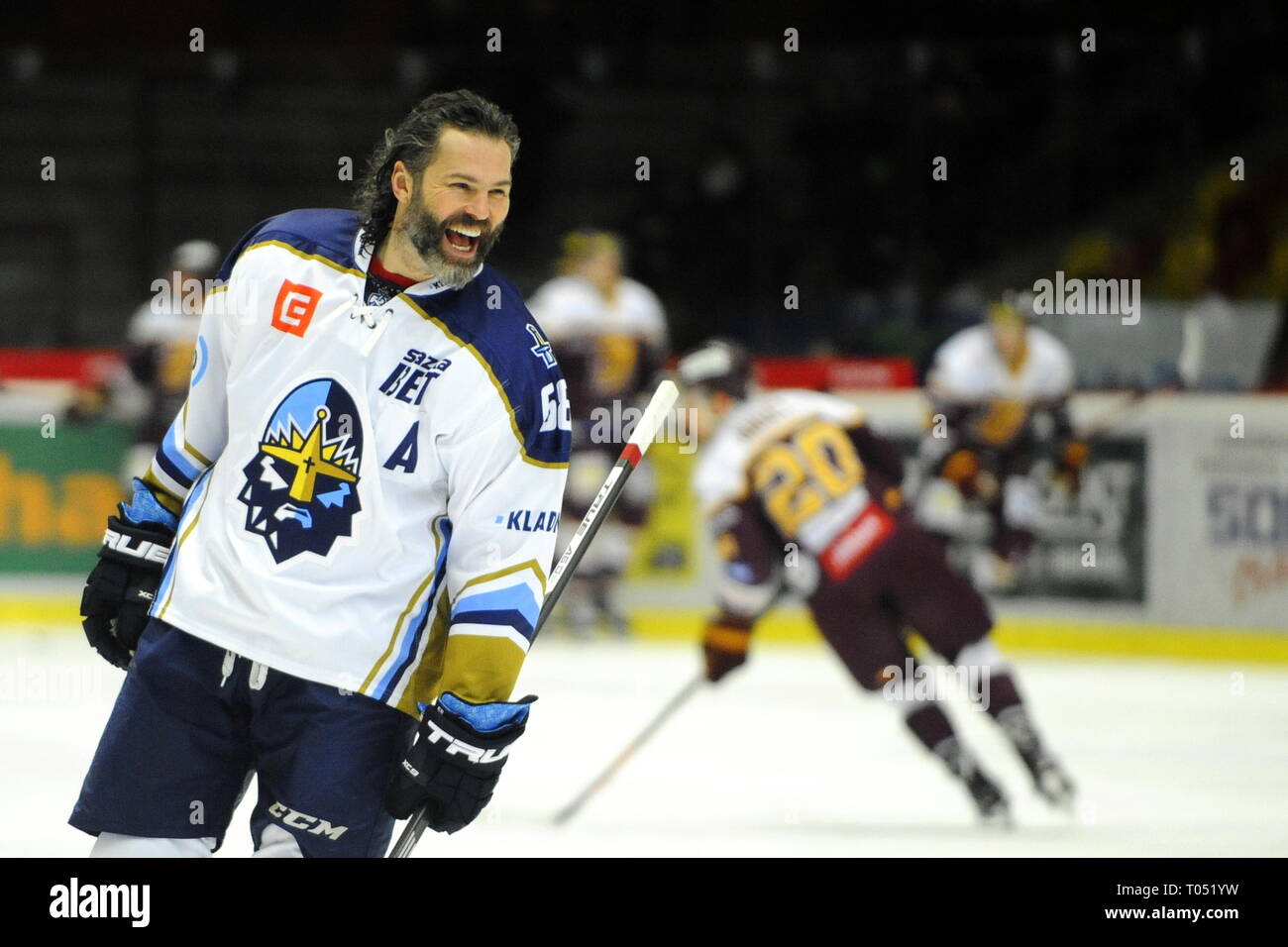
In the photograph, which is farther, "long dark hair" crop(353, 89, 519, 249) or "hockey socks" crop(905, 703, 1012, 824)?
"hockey socks" crop(905, 703, 1012, 824)

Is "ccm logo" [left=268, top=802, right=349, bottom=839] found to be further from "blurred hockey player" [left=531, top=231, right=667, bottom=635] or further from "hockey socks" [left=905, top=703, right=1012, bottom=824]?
"blurred hockey player" [left=531, top=231, right=667, bottom=635]

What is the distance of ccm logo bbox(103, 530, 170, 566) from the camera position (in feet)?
7.80

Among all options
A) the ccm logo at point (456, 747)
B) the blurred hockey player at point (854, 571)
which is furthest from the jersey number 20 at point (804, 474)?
the ccm logo at point (456, 747)

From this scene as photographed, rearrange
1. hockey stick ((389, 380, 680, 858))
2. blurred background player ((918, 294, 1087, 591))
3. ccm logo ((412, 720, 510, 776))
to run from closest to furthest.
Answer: ccm logo ((412, 720, 510, 776)) → hockey stick ((389, 380, 680, 858)) → blurred background player ((918, 294, 1087, 591))

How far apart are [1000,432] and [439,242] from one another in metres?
5.91

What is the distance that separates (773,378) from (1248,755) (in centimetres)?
327

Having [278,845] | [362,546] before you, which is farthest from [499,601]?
[278,845]

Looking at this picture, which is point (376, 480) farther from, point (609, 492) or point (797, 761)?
point (797, 761)

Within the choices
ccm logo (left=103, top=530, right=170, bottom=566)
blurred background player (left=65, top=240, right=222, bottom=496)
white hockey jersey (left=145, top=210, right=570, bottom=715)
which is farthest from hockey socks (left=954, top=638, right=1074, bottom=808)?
blurred background player (left=65, top=240, right=222, bottom=496)

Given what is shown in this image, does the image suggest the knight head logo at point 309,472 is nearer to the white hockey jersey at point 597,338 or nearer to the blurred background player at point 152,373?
the blurred background player at point 152,373

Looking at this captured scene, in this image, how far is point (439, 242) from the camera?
2180 millimetres

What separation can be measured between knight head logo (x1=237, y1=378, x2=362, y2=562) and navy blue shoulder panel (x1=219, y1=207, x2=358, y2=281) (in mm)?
172

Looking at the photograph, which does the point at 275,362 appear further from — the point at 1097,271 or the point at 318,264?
the point at 1097,271

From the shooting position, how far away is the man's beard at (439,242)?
218 cm
